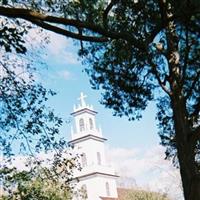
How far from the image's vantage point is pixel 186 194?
501 inches

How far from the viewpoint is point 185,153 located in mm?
13328

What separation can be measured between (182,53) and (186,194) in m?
4.96

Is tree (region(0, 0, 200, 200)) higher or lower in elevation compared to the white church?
lower

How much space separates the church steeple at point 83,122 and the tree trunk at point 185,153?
8037 cm

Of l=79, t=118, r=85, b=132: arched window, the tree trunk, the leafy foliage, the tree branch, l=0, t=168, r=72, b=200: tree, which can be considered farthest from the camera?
l=79, t=118, r=85, b=132: arched window

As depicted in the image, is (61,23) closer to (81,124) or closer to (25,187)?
(25,187)

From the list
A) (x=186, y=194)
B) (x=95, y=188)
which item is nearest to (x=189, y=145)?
(x=186, y=194)

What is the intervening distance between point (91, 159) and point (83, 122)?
822 cm

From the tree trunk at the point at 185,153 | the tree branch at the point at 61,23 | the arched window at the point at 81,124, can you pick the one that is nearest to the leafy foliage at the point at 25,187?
the tree trunk at the point at 185,153

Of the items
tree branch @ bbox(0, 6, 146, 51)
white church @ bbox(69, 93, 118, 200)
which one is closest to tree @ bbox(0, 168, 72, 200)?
tree branch @ bbox(0, 6, 146, 51)

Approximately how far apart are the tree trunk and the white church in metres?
71.4

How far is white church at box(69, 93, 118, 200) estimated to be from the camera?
3489 inches

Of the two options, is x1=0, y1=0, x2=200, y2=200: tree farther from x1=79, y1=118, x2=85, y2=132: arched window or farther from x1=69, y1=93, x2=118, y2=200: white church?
x1=79, y1=118, x2=85, y2=132: arched window

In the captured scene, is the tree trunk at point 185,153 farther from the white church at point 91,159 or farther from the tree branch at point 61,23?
the white church at point 91,159
